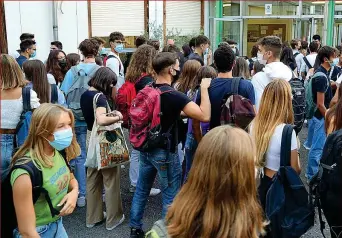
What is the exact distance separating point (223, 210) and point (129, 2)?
13.6 metres

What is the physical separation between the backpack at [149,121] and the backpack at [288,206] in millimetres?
1130

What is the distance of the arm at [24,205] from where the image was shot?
228 cm

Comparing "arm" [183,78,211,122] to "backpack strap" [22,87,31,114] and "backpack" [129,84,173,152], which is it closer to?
"backpack" [129,84,173,152]

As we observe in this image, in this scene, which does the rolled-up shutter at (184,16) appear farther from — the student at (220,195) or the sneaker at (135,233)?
the student at (220,195)

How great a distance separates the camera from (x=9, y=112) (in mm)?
3730

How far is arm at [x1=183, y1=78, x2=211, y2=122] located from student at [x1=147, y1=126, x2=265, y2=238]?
179cm

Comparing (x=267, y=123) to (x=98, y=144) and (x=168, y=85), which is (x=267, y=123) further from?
(x=98, y=144)

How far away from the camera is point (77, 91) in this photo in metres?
4.80

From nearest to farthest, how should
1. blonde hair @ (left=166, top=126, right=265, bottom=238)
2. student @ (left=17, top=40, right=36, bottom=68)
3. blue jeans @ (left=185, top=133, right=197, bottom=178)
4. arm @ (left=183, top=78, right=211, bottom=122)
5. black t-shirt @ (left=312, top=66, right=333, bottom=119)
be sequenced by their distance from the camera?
blonde hair @ (left=166, top=126, right=265, bottom=238) < arm @ (left=183, top=78, right=211, bottom=122) < blue jeans @ (left=185, top=133, right=197, bottom=178) < black t-shirt @ (left=312, top=66, right=333, bottom=119) < student @ (left=17, top=40, right=36, bottom=68)

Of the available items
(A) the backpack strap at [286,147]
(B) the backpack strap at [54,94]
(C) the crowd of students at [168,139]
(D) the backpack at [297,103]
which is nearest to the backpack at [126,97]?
(C) the crowd of students at [168,139]

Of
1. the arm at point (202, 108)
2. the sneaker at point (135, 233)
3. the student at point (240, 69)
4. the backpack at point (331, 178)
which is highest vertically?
the student at point (240, 69)

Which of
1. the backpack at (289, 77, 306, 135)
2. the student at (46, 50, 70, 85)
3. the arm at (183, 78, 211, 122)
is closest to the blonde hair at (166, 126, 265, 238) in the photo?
the arm at (183, 78, 211, 122)

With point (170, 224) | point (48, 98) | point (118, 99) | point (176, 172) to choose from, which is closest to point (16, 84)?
point (48, 98)

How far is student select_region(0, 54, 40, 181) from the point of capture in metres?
3.73
